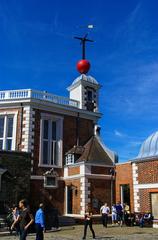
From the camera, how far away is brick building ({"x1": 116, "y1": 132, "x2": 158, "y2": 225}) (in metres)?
22.9

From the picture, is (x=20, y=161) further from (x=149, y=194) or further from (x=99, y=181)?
(x=149, y=194)

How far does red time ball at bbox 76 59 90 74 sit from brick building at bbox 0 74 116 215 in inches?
191

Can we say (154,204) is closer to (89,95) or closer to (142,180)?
(142,180)

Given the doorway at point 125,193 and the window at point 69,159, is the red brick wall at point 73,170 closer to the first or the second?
the window at point 69,159

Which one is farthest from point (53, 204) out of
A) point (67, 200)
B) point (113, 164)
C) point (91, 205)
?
point (113, 164)

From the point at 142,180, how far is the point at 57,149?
7885mm

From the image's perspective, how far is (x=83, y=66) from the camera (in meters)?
33.6

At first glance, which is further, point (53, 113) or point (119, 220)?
point (53, 113)

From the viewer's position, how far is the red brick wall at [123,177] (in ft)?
81.9

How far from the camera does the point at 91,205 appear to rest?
25172 mm

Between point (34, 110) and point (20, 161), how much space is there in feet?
16.1

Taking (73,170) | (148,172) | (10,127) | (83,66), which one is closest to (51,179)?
(73,170)

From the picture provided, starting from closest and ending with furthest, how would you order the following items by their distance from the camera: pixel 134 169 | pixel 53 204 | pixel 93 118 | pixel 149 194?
pixel 149 194
pixel 134 169
pixel 53 204
pixel 93 118

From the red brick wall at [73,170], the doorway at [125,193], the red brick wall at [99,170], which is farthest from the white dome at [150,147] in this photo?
the red brick wall at [73,170]
